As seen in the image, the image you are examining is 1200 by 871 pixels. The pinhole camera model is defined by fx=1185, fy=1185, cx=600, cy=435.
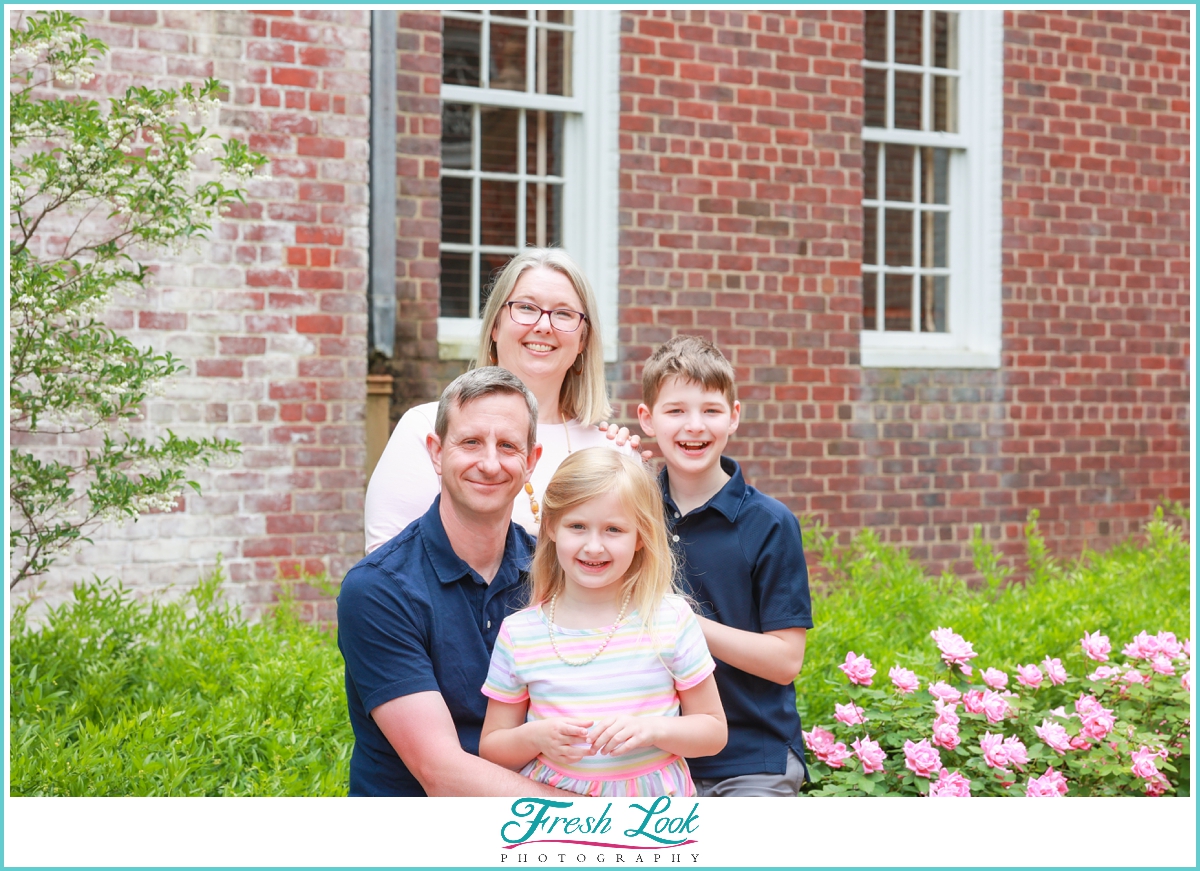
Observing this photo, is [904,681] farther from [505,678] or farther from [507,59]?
[507,59]

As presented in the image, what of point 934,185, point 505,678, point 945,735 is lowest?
point 945,735

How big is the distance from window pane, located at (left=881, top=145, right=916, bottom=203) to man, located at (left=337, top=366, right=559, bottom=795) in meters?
5.55

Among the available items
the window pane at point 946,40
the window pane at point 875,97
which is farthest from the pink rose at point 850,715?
the window pane at point 946,40

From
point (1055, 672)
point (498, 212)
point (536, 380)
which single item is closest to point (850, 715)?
point (1055, 672)

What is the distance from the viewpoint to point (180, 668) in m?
4.05

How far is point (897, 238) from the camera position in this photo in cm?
731

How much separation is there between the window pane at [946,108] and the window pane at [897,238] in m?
0.58

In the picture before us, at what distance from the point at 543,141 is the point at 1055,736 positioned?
13.6ft

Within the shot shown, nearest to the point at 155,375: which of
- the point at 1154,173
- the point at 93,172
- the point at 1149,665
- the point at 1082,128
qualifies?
the point at 93,172

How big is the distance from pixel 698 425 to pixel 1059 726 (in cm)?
168

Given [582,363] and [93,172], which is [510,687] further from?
[93,172]

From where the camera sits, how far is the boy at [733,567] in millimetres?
2480

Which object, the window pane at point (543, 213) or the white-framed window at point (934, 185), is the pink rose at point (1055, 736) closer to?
the window pane at point (543, 213)

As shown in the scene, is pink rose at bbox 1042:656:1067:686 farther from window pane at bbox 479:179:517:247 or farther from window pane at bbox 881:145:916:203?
window pane at bbox 881:145:916:203
